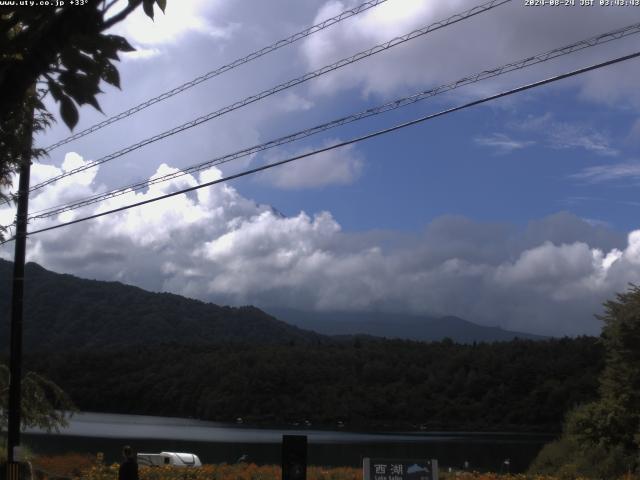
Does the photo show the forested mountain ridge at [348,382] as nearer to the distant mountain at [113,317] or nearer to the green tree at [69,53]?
the distant mountain at [113,317]

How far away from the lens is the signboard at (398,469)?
12.5m

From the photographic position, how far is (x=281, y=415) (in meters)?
82.8

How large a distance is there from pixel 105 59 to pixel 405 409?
78.6m

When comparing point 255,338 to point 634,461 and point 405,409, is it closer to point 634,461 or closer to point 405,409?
point 405,409

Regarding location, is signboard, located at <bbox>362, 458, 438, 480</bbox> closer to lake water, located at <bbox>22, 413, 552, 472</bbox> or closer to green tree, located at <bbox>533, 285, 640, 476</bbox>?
green tree, located at <bbox>533, 285, 640, 476</bbox>

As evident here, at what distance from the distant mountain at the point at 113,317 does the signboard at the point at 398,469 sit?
343 ft

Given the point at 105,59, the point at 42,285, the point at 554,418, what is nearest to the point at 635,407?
the point at 105,59

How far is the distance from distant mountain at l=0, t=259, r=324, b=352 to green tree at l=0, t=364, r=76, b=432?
9047 cm

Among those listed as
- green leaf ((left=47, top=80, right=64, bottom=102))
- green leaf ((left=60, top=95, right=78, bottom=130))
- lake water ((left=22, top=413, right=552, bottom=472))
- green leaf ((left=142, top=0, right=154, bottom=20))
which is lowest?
lake water ((left=22, top=413, right=552, bottom=472))

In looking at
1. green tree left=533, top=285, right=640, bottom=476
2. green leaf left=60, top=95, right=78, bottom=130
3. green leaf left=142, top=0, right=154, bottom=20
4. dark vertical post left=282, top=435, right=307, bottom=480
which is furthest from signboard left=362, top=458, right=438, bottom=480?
green tree left=533, top=285, right=640, bottom=476

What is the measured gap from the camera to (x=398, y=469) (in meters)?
12.6

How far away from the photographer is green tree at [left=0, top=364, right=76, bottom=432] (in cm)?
2434

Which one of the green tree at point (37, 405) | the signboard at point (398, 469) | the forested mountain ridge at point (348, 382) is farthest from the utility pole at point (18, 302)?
the forested mountain ridge at point (348, 382)

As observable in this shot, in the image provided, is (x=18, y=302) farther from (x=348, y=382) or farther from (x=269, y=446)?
(x=348, y=382)
